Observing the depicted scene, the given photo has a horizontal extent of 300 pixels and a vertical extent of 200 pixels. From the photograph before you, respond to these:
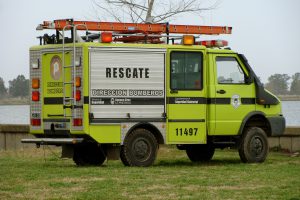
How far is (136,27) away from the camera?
18375 mm

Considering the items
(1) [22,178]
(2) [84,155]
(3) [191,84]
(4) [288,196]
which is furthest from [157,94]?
(4) [288,196]

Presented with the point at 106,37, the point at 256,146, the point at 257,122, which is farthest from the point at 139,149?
the point at 257,122

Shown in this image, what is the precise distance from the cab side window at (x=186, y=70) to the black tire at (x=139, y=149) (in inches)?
44.4

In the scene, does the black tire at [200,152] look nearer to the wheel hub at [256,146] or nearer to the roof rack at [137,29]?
the wheel hub at [256,146]

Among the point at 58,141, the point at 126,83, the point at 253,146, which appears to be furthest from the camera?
the point at 253,146

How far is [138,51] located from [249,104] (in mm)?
2847

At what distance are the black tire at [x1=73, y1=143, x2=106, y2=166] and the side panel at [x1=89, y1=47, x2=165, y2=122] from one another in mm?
1457

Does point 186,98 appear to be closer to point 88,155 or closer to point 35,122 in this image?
point 88,155

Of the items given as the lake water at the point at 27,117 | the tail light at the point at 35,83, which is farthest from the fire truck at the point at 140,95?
the lake water at the point at 27,117

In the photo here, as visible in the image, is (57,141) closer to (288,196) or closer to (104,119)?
(104,119)

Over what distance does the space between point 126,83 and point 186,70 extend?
1.47 meters

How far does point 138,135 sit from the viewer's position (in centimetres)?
1753

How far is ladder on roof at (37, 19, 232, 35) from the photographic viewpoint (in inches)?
693

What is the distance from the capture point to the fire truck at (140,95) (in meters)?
17.0
